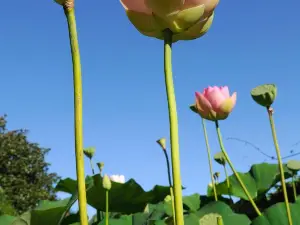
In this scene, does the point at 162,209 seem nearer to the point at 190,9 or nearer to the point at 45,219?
the point at 45,219

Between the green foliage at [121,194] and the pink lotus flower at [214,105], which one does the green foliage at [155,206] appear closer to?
the green foliage at [121,194]

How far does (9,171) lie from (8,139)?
706 mm

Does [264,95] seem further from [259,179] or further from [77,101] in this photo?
[259,179]

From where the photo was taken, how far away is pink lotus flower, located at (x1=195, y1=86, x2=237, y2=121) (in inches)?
44.2

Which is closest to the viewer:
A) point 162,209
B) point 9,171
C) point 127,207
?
point 162,209

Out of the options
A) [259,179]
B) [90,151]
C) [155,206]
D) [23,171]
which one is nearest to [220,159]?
[155,206]

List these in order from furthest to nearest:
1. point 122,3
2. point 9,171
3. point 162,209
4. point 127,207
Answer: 1. point 9,171
2. point 127,207
3. point 162,209
4. point 122,3

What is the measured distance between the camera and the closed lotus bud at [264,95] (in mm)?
844

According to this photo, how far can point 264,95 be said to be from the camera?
2.76 feet

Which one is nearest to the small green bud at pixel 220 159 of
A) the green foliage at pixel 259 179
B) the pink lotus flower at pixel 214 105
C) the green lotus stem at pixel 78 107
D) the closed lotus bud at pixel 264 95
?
the green foliage at pixel 259 179

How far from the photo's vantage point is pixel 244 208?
2252mm

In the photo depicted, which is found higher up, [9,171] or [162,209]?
[9,171]

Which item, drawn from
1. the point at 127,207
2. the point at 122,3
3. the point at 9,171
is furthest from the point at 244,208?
the point at 9,171

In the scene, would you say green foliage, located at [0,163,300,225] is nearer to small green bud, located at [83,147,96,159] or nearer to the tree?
small green bud, located at [83,147,96,159]
